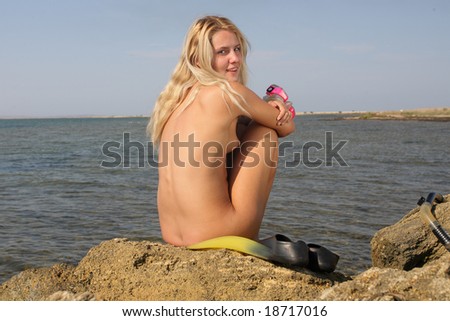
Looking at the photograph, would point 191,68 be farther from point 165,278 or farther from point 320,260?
point 320,260

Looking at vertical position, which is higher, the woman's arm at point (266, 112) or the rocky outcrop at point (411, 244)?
the woman's arm at point (266, 112)

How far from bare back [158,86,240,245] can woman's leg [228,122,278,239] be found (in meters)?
0.06

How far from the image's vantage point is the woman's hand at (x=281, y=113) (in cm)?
348

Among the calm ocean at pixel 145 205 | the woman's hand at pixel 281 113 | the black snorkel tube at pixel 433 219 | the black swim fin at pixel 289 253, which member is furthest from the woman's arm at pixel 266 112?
the calm ocean at pixel 145 205

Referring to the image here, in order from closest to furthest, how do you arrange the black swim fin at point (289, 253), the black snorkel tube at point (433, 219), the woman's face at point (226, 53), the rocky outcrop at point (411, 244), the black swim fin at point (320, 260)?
the black swim fin at point (289, 253) → the black swim fin at point (320, 260) → the woman's face at point (226, 53) → the black snorkel tube at point (433, 219) → the rocky outcrop at point (411, 244)

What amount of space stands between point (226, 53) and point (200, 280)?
1668 millimetres

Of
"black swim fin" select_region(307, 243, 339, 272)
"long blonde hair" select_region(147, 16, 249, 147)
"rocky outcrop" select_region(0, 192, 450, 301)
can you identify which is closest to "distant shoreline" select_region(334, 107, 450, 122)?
"long blonde hair" select_region(147, 16, 249, 147)

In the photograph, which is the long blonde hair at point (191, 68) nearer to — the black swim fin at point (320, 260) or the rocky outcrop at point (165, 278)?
the rocky outcrop at point (165, 278)

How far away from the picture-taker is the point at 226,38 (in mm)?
3576

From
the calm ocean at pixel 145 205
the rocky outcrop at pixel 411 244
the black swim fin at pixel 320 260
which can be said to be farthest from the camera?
the calm ocean at pixel 145 205

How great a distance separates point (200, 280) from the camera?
2838 mm

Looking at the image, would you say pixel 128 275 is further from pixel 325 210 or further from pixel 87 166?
pixel 87 166

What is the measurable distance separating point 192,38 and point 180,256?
Result: 5.10ft
